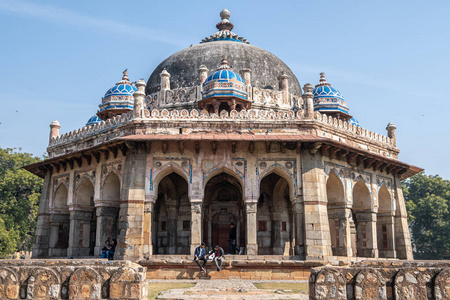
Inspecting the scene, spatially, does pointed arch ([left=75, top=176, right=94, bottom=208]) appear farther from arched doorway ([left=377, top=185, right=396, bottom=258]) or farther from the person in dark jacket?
arched doorway ([left=377, top=185, right=396, bottom=258])

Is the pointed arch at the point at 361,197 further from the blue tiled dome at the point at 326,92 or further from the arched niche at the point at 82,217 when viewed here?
the arched niche at the point at 82,217

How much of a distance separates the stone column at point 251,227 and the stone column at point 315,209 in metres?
1.78

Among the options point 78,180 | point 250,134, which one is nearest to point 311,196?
point 250,134

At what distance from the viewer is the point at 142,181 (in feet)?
54.9

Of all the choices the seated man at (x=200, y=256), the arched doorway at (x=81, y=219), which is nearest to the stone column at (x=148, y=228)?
the seated man at (x=200, y=256)

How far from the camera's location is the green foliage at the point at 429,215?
37406 mm

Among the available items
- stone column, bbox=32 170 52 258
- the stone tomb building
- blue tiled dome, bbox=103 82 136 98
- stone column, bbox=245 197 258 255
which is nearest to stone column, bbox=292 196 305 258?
the stone tomb building

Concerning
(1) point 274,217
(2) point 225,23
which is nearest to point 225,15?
(2) point 225,23

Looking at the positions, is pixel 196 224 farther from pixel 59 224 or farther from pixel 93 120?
pixel 93 120

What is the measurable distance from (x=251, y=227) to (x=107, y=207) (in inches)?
230

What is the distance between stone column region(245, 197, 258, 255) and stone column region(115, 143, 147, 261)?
12.1ft

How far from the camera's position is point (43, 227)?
20.9m

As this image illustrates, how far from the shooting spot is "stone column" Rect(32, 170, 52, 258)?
20594mm

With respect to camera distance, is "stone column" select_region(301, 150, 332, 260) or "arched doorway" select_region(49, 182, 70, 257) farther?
"arched doorway" select_region(49, 182, 70, 257)
